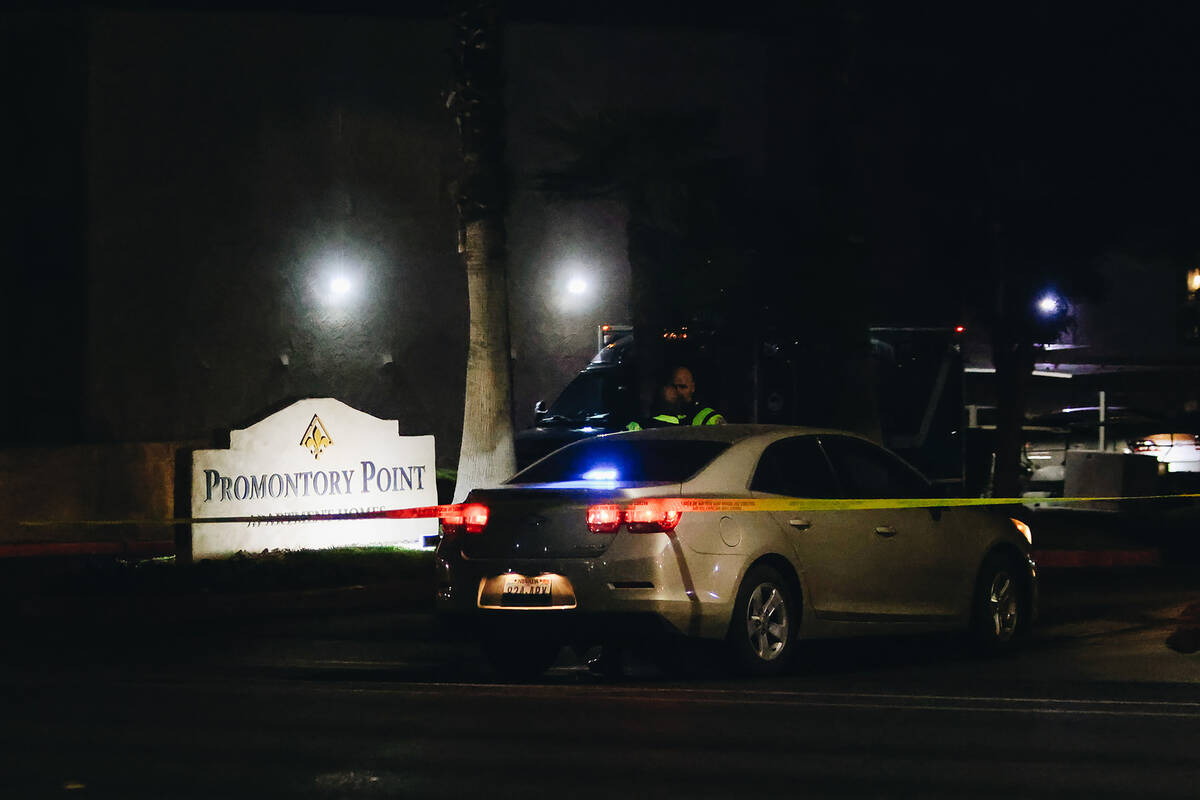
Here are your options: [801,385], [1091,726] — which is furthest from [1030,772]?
[801,385]

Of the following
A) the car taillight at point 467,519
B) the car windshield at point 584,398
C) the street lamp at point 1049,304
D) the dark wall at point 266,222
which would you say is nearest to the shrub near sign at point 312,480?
the car windshield at point 584,398

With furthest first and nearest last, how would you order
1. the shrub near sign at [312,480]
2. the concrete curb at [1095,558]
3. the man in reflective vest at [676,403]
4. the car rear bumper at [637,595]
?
the concrete curb at [1095,558]
the shrub near sign at [312,480]
the man in reflective vest at [676,403]
the car rear bumper at [637,595]

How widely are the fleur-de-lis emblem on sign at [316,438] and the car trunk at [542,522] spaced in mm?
8911

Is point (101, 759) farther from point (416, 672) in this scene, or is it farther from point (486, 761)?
point (416, 672)

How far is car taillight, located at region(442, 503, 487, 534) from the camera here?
11594 millimetres

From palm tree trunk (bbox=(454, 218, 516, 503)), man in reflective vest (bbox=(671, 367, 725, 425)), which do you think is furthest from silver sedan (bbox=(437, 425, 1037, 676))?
palm tree trunk (bbox=(454, 218, 516, 503))

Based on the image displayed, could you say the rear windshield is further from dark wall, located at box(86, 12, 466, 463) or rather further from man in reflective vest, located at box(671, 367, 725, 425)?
dark wall, located at box(86, 12, 466, 463)

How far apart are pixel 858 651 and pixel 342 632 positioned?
4080 mm

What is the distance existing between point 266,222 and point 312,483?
370 inches

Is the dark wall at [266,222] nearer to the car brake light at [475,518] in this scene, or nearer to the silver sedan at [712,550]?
the silver sedan at [712,550]

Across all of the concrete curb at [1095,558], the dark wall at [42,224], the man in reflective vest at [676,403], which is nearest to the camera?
the man in reflective vest at [676,403]

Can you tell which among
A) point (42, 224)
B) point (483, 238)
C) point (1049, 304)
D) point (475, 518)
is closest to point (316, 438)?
point (483, 238)

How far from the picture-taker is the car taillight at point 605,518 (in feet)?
36.4

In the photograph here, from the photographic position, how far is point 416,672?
12320 mm
